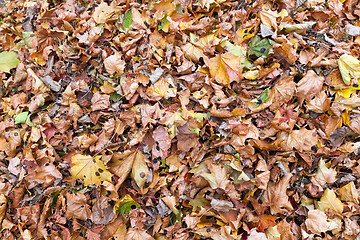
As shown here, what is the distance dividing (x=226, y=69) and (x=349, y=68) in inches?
40.0

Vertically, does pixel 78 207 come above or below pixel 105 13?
below

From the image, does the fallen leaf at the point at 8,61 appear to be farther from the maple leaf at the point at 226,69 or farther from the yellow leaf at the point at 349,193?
the yellow leaf at the point at 349,193

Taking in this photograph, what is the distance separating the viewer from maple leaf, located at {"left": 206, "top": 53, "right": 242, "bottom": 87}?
2.02 m

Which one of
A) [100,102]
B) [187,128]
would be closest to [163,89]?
[187,128]

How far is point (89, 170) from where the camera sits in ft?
5.99

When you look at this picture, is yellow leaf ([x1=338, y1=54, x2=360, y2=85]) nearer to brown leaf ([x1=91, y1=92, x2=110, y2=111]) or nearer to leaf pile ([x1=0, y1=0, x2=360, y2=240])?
leaf pile ([x1=0, y1=0, x2=360, y2=240])

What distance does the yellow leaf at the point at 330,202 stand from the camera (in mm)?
1866

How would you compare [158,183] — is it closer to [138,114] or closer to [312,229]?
[138,114]

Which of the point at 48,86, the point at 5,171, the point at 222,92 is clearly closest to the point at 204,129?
the point at 222,92

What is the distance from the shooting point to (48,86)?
86.7 inches

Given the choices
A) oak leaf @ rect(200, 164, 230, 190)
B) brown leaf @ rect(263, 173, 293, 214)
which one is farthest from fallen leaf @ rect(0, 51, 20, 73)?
brown leaf @ rect(263, 173, 293, 214)

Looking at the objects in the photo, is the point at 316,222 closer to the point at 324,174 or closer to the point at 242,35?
the point at 324,174

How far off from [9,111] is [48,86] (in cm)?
45

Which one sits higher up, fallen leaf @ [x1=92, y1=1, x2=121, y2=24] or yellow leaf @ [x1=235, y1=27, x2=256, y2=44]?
fallen leaf @ [x1=92, y1=1, x2=121, y2=24]
